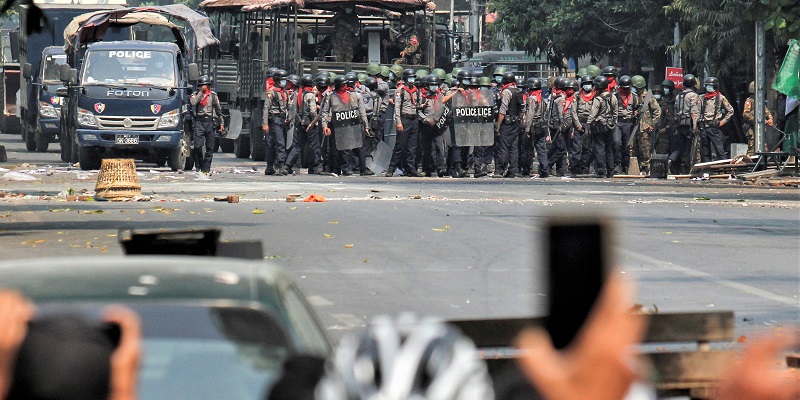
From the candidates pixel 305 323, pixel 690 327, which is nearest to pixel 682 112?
A: pixel 690 327

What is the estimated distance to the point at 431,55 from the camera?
33.0 m

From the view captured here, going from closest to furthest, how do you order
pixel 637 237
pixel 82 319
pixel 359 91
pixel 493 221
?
1. pixel 82 319
2. pixel 637 237
3. pixel 493 221
4. pixel 359 91

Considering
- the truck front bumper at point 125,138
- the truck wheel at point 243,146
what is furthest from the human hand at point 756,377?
the truck wheel at point 243,146

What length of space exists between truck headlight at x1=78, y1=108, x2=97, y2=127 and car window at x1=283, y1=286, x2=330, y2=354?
961 inches

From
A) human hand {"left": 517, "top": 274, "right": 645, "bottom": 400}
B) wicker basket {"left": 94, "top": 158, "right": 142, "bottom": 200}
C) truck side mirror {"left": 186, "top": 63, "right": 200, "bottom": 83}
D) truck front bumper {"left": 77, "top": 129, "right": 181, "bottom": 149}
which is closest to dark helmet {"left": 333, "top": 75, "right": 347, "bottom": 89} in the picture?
truck side mirror {"left": 186, "top": 63, "right": 200, "bottom": 83}

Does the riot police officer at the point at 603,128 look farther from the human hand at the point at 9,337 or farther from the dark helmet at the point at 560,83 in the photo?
the human hand at the point at 9,337

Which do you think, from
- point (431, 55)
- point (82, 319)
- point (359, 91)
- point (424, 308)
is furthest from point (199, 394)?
point (431, 55)

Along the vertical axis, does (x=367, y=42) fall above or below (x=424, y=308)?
above

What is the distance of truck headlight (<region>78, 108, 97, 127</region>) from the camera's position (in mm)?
27922

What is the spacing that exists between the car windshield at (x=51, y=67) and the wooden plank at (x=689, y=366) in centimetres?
3441

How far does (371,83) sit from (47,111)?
1118cm

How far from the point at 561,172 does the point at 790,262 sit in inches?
707

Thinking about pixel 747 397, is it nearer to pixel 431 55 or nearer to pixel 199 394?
pixel 199 394

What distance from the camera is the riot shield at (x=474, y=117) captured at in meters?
29.3
